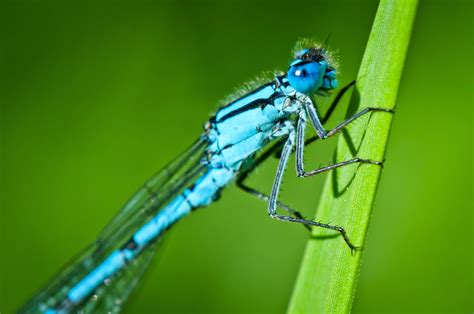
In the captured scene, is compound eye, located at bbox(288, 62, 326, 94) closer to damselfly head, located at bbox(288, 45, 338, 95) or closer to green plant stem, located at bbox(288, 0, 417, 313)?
damselfly head, located at bbox(288, 45, 338, 95)

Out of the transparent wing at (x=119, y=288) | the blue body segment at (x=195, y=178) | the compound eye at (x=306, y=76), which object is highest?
the compound eye at (x=306, y=76)

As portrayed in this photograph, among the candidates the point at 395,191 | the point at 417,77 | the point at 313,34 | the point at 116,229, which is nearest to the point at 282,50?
the point at 313,34

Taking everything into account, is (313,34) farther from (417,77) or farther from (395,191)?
(395,191)

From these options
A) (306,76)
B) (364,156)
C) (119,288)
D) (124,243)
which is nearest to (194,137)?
(124,243)

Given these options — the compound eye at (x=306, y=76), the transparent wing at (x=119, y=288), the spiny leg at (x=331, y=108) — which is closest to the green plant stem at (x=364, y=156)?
the spiny leg at (x=331, y=108)

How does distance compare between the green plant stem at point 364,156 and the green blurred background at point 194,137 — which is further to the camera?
the green blurred background at point 194,137

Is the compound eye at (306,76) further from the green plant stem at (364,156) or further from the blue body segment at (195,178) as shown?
the green plant stem at (364,156)

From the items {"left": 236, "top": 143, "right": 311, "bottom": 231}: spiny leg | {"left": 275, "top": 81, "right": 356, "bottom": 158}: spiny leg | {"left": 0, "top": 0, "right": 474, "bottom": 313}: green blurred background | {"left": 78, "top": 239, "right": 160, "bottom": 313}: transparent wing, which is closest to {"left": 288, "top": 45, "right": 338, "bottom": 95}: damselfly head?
{"left": 275, "top": 81, "right": 356, "bottom": 158}: spiny leg

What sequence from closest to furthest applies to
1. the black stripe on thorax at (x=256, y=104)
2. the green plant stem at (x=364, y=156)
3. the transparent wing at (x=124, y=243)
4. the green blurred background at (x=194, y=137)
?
the green plant stem at (x=364, y=156)
the black stripe on thorax at (x=256, y=104)
the green blurred background at (x=194, y=137)
the transparent wing at (x=124, y=243)
